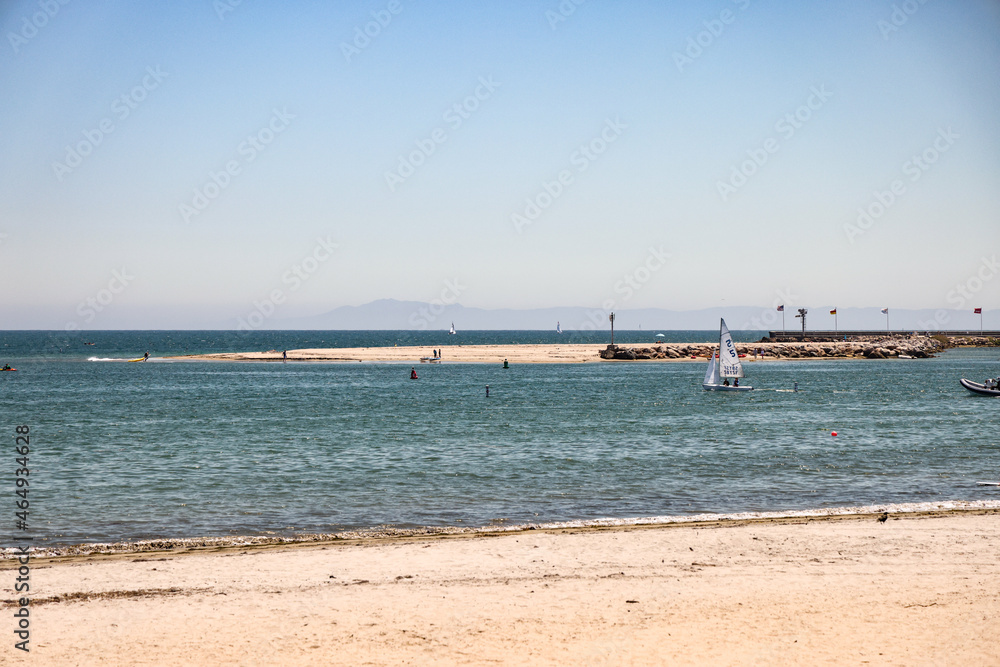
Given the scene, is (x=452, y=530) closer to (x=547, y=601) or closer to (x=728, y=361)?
(x=547, y=601)

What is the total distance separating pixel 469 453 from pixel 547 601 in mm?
21277

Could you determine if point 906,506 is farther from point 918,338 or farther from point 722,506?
point 918,338

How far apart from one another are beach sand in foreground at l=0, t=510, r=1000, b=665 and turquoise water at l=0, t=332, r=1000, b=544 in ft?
13.6

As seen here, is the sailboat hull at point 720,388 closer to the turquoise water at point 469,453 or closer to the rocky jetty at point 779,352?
the turquoise water at point 469,453

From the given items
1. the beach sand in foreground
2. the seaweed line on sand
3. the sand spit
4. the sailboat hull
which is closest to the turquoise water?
the seaweed line on sand

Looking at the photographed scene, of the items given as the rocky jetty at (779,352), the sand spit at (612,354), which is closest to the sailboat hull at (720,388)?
the sand spit at (612,354)

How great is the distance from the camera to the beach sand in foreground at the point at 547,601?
11.9 m

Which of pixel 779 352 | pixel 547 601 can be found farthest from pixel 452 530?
pixel 779 352

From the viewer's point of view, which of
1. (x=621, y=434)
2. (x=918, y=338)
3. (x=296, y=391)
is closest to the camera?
(x=621, y=434)

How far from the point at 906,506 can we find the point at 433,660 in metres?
18.0

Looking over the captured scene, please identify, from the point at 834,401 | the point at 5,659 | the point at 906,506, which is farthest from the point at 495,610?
the point at 834,401

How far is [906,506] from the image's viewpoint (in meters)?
23.7

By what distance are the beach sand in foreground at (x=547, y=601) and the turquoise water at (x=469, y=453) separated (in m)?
4.13

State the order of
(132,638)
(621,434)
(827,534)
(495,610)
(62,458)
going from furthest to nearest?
(621,434) → (62,458) → (827,534) → (495,610) → (132,638)
